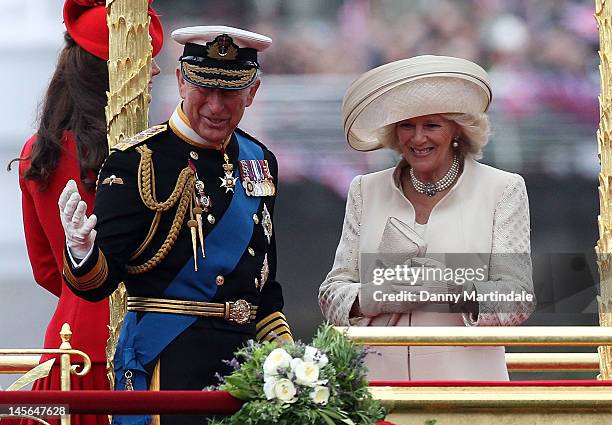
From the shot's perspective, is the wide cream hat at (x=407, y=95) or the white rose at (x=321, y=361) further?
the wide cream hat at (x=407, y=95)

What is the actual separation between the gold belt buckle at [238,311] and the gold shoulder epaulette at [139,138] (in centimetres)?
57

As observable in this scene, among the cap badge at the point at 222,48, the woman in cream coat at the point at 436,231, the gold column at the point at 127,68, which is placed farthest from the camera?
the gold column at the point at 127,68

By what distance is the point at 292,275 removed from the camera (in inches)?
202

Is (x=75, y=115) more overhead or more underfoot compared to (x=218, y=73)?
more overhead

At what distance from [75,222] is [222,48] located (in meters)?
0.82

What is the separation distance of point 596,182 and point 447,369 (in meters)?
0.94

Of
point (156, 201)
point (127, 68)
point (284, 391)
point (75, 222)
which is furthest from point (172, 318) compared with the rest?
point (127, 68)

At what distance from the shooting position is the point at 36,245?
206 inches

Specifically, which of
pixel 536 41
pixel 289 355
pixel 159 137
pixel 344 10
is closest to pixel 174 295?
pixel 159 137

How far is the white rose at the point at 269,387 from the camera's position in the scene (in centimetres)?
380

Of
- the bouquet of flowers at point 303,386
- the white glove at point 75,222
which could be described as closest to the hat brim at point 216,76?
the white glove at point 75,222

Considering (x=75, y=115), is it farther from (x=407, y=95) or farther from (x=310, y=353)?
(x=310, y=353)

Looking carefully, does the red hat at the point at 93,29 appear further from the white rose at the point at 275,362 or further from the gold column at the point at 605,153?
the white rose at the point at 275,362

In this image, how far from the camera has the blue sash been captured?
4.55 meters
